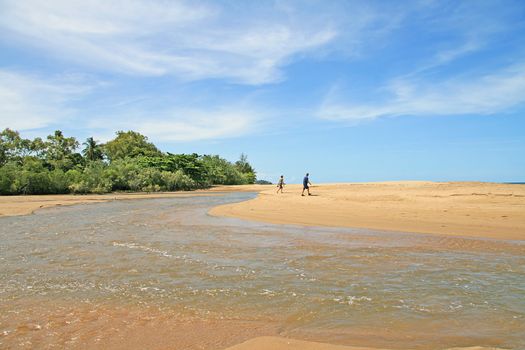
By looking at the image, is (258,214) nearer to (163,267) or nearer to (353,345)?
(163,267)

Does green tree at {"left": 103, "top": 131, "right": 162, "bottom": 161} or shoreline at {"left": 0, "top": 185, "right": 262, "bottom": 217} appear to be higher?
green tree at {"left": 103, "top": 131, "right": 162, "bottom": 161}

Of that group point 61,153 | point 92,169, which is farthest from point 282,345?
point 61,153

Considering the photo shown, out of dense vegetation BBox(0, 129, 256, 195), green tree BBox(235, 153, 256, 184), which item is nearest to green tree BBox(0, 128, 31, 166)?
dense vegetation BBox(0, 129, 256, 195)

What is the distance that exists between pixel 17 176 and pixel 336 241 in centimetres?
4082

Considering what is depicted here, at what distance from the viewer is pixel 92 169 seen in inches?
1841

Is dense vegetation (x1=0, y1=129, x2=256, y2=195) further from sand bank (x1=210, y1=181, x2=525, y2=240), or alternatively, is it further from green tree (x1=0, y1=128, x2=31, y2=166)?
sand bank (x1=210, y1=181, x2=525, y2=240)

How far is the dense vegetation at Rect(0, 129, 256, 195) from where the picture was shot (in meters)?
41.4

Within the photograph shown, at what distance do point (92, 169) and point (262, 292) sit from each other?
46.2 m

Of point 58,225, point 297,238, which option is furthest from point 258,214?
point 58,225

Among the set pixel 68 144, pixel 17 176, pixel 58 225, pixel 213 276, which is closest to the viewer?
pixel 213 276

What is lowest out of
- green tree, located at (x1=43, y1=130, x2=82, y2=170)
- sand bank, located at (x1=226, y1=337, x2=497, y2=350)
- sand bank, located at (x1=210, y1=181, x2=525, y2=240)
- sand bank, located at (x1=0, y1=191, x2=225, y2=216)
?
sand bank, located at (x1=226, y1=337, x2=497, y2=350)

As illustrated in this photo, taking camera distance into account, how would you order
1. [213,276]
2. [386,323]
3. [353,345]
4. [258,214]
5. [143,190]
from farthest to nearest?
[143,190], [258,214], [213,276], [386,323], [353,345]

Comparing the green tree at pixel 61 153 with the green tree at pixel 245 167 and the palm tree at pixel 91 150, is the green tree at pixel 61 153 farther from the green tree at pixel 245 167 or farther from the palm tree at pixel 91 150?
the green tree at pixel 245 167

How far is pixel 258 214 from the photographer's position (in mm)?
17391
